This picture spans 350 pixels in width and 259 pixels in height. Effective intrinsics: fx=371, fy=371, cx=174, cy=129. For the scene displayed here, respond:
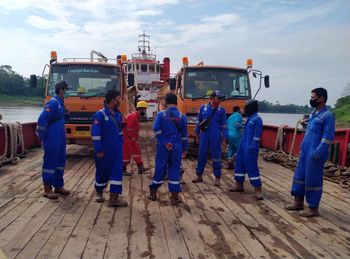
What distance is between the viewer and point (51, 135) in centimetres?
529

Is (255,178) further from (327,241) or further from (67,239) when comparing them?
(67,239)

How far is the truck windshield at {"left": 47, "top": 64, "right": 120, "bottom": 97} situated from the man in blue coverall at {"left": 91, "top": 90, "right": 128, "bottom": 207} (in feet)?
13.2

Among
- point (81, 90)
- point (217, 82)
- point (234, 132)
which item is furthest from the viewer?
point (217, 82)

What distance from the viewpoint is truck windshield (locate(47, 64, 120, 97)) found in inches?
353

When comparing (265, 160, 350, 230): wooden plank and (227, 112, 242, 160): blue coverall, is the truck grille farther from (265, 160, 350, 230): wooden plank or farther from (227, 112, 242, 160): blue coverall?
(265, 160, 350, 230): wooden plank

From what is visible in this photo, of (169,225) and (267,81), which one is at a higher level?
(267,81)

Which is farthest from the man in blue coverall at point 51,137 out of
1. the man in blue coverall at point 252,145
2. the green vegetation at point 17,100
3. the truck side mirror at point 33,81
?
the green vegetation at point 17,100

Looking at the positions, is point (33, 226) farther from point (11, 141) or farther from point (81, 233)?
point (11, 141)

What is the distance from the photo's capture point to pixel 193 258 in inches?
132

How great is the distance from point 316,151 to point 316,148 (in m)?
0.09

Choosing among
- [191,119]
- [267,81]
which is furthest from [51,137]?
[267,81]

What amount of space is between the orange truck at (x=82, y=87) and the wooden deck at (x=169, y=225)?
2.49m

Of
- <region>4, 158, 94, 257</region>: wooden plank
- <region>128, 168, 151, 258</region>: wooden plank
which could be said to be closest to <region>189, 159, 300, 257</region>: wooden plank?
<region>128, 168, 151, 258</region>: wooden plank

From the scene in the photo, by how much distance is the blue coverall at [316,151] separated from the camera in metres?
4.50
